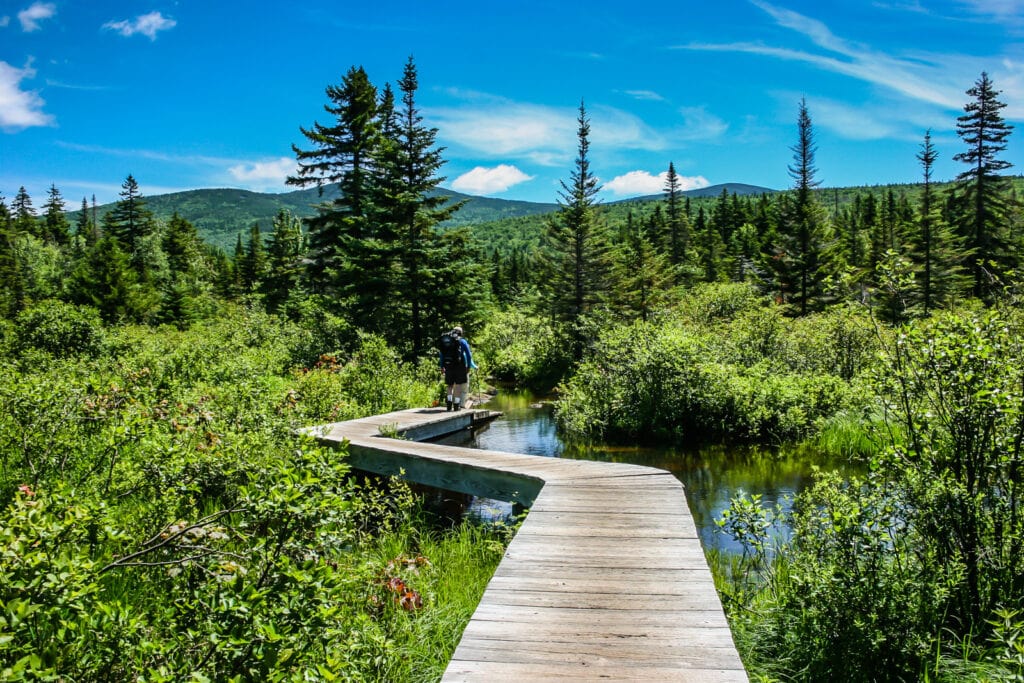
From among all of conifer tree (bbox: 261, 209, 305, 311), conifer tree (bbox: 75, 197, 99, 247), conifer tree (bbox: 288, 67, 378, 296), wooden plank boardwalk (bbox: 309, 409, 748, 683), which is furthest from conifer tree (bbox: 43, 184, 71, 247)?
wooden plank boardwalk (bbox: 309, 409, 748, 683)

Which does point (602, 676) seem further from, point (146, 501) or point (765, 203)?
point (765, 203)

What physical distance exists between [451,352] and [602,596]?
382 inches

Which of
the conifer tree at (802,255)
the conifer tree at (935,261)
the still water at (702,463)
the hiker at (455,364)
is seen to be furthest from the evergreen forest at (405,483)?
the conifer tree at (935,261)

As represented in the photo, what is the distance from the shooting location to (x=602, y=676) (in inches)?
110

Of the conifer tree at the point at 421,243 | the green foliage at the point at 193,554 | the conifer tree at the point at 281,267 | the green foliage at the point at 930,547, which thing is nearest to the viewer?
the green foliage at the point at 193,554

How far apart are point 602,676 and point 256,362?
583 inches

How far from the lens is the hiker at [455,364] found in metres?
13.0

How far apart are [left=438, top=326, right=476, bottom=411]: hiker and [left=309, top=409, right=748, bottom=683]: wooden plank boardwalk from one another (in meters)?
6.65

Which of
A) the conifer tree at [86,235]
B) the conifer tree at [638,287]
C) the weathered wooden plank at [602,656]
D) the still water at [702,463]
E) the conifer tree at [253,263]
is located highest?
the conifer tree at [86,235]

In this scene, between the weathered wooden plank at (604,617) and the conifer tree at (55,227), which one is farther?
the conifer tree at (55,227)

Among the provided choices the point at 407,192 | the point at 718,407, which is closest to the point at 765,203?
the point at 407,192

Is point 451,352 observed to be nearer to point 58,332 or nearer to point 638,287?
point 58,332

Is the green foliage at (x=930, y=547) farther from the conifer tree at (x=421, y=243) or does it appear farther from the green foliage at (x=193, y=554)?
the conifer tree at (x=421, y=243)

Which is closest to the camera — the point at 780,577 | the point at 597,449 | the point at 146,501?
the point at 780,577
